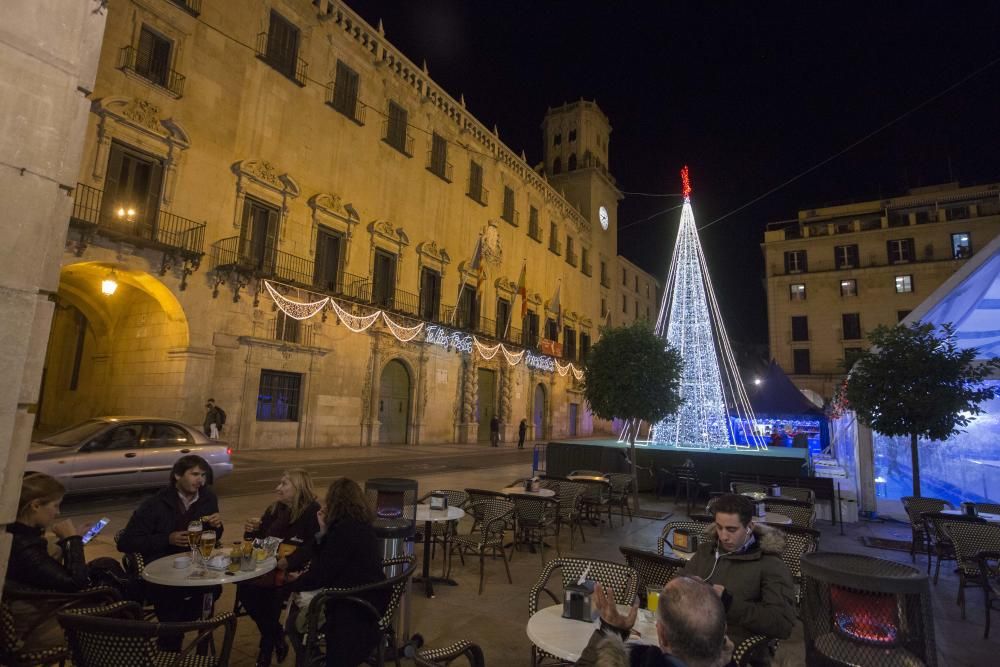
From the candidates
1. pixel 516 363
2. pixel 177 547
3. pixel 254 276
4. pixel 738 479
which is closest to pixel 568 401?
pixel 516 363

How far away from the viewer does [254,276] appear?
1688cm

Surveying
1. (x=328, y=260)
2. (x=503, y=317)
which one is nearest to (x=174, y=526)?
(x=328, y=260)

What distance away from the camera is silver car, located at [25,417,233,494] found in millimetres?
8016

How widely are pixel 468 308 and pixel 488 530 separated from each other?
72.6 ft

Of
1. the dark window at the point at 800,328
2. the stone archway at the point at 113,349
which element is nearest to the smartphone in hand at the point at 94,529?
the stone archway at the point at 113,349

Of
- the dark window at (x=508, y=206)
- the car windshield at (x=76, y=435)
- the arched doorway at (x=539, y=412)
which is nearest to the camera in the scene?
the car windshield at (x=76, y=435)

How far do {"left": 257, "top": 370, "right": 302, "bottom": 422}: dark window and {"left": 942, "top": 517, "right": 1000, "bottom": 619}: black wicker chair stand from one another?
55.8 ft

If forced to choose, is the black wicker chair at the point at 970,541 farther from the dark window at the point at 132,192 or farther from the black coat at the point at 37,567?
the dark window at the point at 132,192

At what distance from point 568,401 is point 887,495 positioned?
78.5 ft

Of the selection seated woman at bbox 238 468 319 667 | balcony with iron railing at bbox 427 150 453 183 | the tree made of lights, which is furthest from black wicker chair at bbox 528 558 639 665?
balcony with iron railing at bbox 427 150 453 183

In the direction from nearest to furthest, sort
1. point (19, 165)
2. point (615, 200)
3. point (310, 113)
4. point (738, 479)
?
point (19, 165) → point (738, 479) → point (310, 113) → point (615, 200)

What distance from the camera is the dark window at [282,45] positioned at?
60.2ft

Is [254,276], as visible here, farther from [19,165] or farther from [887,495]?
[887,495]

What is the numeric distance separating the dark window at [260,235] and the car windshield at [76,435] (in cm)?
865
